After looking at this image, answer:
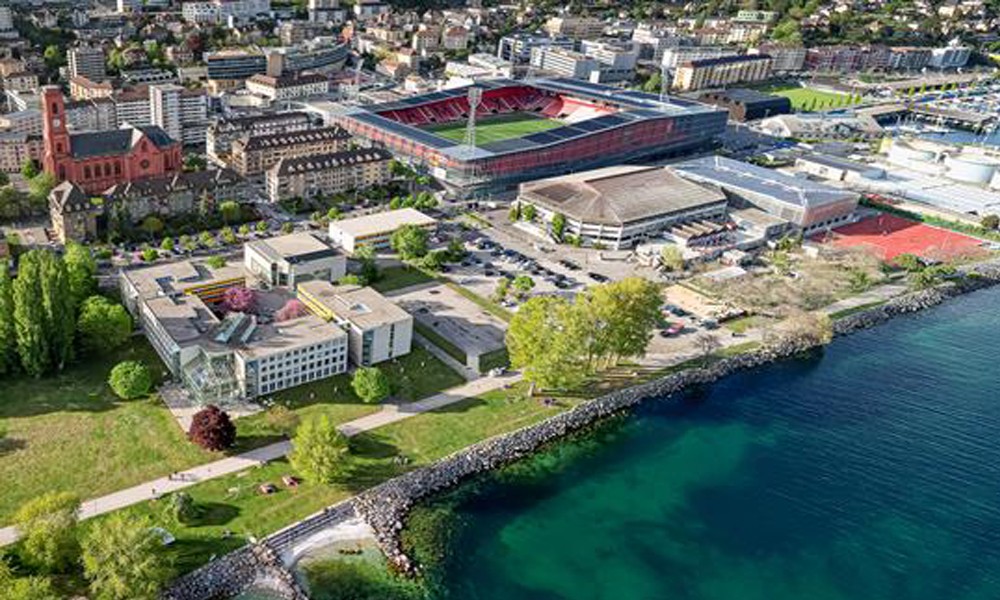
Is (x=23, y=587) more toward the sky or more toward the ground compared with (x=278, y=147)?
more toward the ground

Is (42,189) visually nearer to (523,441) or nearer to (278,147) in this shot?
(278,147)

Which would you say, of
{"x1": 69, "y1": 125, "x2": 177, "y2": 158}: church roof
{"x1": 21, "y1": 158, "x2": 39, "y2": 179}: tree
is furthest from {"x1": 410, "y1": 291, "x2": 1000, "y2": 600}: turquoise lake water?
{"x1": 21, "y1": 158, "x2": 39, "y2": 179}: tree

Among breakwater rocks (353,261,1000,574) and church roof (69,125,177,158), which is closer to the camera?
breakwater rocks (353,261,1000,574)

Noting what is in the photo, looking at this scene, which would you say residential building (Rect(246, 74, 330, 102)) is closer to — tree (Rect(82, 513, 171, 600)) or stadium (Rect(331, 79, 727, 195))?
stadium (Rect(331, 79, 727, 195))

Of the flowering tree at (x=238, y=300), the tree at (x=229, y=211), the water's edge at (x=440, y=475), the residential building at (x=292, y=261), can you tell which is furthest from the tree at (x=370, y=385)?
the tree at (x=229, y=211)

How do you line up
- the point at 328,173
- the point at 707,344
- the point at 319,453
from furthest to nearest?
the point at 328,173 → the point at 707,344 → the point at 319,453

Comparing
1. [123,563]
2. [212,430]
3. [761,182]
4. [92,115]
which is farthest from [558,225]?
[92,115]
